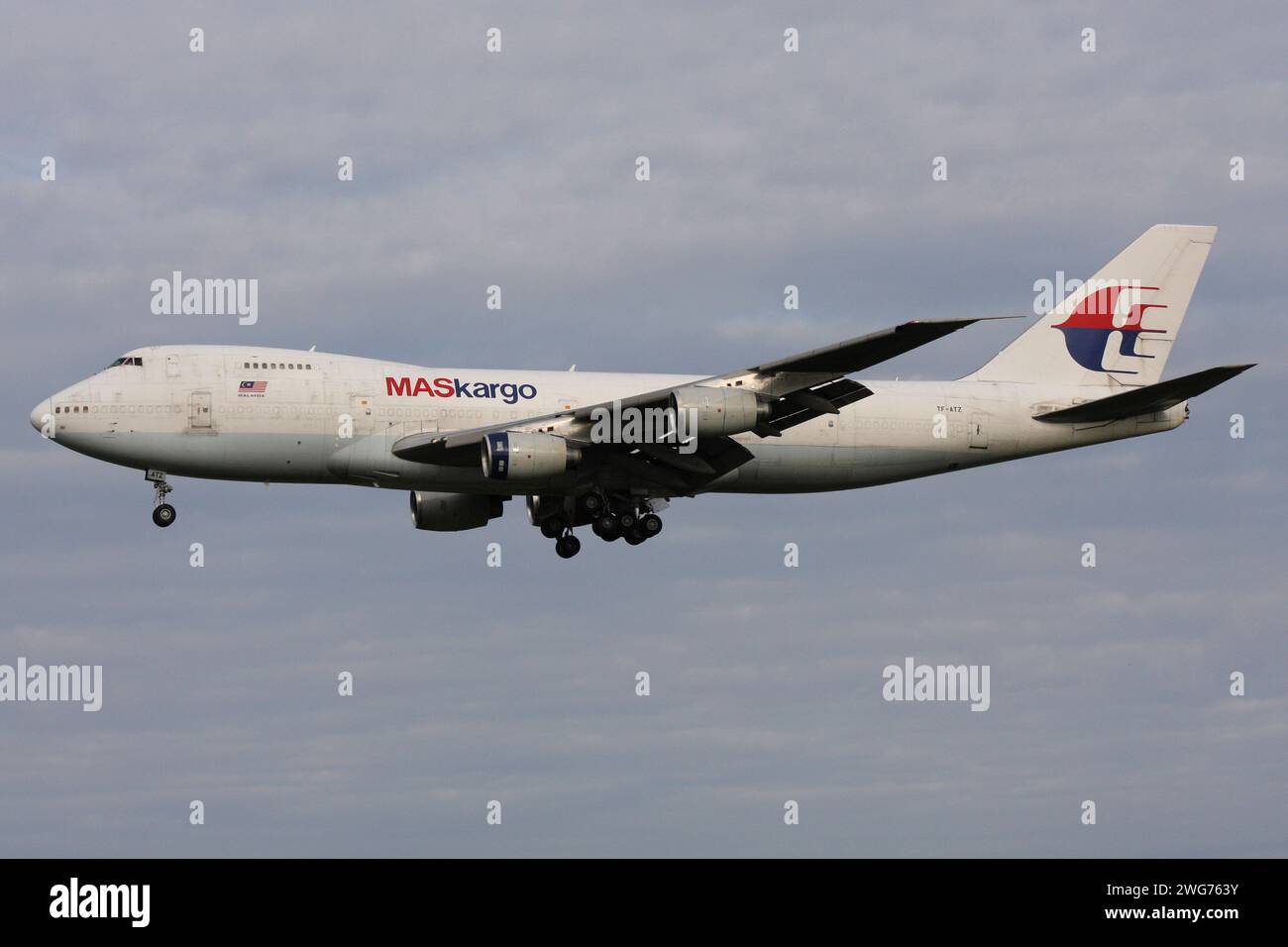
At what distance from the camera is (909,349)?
5100cm

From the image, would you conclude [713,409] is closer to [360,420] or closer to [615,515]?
[615,515]

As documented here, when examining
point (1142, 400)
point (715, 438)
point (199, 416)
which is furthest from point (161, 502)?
point (1142, 400)

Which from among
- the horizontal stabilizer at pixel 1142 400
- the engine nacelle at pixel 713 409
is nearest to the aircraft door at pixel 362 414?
the engine nacelle at pixel 713 409

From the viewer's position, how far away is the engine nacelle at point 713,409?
177 ft

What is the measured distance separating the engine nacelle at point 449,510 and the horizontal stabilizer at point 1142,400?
18.6 m

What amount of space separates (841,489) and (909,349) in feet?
38.1

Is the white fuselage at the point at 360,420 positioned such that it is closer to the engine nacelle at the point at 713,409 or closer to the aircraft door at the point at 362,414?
the aircraft door at the point at 362,414

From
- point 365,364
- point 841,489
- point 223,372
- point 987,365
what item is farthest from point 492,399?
point 987,365

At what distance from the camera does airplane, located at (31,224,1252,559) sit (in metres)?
54.6

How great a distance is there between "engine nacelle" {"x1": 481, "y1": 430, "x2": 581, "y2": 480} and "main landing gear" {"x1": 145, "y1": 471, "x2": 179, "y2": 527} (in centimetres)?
961

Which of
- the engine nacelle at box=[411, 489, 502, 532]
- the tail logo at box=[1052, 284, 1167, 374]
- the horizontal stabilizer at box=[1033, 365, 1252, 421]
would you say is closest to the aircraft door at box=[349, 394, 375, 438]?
the engine nacelle at box=[411, 489, 502, 532]

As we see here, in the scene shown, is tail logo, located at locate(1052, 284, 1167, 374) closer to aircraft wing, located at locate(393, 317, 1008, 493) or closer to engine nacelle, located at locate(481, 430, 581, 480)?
aircraft wing, located at locate(393, 317, 1008, 493)

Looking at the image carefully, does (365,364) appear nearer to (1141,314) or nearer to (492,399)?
(492,399)

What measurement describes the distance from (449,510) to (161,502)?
33.2ft
